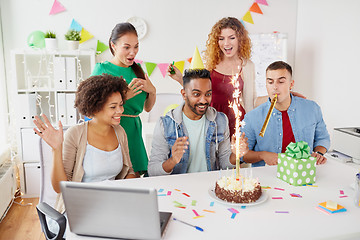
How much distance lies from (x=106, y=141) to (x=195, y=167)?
0.50m

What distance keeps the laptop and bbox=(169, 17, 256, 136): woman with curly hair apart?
1.43m

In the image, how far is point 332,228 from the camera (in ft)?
3.61

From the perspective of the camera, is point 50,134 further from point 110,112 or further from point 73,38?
point 73,38

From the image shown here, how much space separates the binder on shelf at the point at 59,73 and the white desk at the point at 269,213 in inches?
81.1

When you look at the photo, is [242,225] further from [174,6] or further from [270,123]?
[174,6]

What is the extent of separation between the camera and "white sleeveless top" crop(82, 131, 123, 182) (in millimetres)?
1656

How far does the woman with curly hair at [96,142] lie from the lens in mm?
1638

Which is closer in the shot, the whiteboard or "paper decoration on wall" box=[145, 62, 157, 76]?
"paper decoration on wall" box=[145, 62, 157, 76]

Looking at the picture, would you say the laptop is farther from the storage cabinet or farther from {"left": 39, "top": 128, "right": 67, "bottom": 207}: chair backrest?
the storage cabinet

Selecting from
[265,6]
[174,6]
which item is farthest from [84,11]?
[265,6]

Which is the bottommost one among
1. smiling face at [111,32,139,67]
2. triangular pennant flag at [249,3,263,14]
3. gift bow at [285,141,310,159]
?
gift bow at [285,141,310,159]

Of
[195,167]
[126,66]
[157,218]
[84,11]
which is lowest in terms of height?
[195,167]

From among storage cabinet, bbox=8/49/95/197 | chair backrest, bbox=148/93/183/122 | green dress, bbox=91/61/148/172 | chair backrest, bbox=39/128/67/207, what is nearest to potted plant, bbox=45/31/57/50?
storage cabinet, bbox=8/49/95/197

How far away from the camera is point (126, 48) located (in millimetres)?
2055
